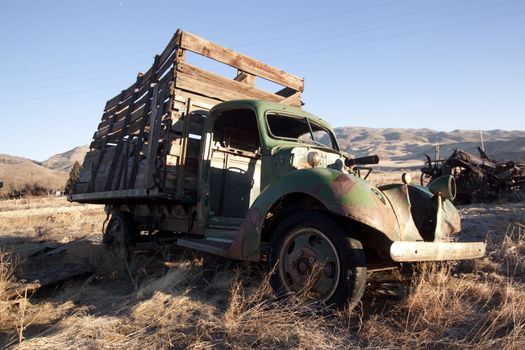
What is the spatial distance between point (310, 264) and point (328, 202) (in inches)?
21.5

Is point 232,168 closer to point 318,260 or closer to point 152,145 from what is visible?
point 152,145

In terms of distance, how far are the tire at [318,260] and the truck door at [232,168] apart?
6.48 feet

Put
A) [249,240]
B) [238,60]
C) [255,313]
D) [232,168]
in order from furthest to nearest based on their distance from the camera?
[238,60], [232,168], [249,240], [255,313]

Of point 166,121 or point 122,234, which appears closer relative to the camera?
point 166,121

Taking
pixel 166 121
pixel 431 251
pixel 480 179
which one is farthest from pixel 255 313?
pixel 480 179

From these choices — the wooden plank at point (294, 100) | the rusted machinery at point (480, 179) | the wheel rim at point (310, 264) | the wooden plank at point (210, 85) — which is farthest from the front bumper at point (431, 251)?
the rusted machinery at point (480, 179)

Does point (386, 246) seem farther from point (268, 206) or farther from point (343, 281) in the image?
point (268, 206)

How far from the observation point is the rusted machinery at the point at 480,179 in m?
13.0

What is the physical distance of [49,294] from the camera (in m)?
4.62

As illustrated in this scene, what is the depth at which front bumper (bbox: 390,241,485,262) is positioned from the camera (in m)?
2.85

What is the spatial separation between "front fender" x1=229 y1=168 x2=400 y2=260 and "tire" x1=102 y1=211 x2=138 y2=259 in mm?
3029

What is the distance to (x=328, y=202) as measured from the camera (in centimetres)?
312

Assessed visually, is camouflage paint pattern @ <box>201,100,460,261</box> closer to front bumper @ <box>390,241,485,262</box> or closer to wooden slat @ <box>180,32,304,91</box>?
front bumper @ <box>390,241,485,262</box>

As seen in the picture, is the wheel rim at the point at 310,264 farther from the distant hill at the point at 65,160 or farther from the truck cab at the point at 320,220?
the distant hill at the point at 65,160
